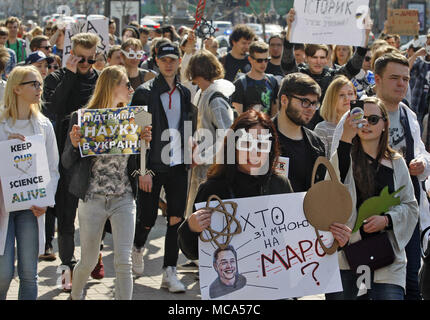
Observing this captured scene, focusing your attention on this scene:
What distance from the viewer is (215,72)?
725cm

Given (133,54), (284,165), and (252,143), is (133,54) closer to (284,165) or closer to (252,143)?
(284,165)

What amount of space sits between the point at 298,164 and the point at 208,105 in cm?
228

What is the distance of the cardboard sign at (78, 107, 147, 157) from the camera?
5.77m

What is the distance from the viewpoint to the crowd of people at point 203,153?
4547 millimetres

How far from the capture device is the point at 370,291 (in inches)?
184

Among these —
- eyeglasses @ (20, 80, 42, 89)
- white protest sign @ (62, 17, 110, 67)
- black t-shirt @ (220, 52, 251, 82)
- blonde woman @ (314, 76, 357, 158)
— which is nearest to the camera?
eyeglasses @ (20, 80, 42, 89)

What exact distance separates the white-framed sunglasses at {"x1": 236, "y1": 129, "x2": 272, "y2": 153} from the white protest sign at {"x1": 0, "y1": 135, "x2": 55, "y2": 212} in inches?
76.0

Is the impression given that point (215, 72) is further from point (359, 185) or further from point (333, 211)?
point (333, 211)

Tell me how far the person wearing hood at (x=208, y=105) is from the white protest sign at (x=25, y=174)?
1837mm

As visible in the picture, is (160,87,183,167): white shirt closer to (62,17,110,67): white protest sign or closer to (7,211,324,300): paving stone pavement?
(7,211,324,300): paving stone pavement

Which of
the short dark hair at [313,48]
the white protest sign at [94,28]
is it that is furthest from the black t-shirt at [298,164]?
the white protest sign at [94,28]

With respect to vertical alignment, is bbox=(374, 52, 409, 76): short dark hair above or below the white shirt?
above

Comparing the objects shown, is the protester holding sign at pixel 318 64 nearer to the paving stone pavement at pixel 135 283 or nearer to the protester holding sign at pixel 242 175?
the paving stone pavement at pixel 135 283

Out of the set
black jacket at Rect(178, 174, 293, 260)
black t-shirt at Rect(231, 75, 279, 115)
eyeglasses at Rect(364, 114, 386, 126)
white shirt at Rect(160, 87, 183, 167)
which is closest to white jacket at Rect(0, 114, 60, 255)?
white shirt at Rect(160, 87, 183, 167)
